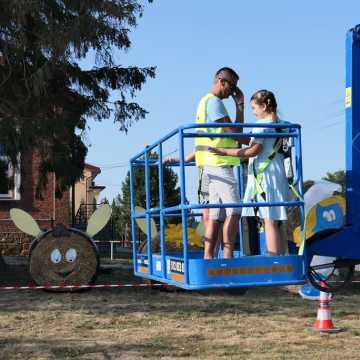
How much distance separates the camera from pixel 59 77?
16.8 metres

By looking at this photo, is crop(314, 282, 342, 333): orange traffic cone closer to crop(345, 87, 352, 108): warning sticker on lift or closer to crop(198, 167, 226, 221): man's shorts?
crop(345, 87, 352, 108): warning sticker on lift

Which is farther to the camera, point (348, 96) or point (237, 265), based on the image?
point (348, 96)

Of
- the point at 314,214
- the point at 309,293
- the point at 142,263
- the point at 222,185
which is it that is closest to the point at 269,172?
the point at 222,185

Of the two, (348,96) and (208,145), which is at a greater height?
(348,96)

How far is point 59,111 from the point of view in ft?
55.6

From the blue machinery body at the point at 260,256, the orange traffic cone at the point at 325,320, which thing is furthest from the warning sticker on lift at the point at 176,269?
the orange traffic cone at the point at 325,320

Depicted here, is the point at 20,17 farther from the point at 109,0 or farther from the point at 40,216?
the point at 40,216

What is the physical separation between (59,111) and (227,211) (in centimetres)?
1237

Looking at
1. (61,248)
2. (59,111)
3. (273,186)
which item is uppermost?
(59,111)

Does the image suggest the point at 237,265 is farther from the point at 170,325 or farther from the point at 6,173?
the point at 6,173

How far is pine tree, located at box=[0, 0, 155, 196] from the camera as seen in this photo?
1495 cm

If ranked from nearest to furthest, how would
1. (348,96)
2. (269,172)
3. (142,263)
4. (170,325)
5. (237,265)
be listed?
(237,265) < (269,172) < (348,96) < (142,263) < (170,325)

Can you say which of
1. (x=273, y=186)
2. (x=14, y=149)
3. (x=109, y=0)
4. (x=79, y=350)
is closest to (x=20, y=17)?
(x=109, y=0)

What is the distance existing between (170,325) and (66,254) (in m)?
5.20
